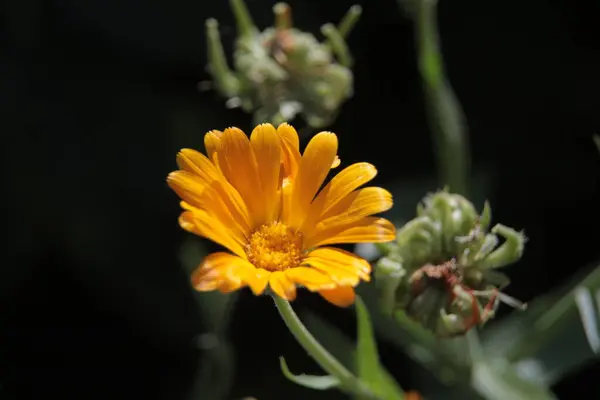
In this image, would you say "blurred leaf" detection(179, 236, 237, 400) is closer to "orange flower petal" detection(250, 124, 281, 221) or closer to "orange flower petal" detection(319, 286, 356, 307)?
"orange flower petal" detection(250, 124, 281, 221)

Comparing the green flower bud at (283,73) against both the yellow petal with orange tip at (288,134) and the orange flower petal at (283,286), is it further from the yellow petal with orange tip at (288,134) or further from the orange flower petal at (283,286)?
the orange flower petal at (283,286)

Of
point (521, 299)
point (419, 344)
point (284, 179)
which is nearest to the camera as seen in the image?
point (284, 179)

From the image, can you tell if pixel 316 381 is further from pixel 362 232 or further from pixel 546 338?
pixel 546 338

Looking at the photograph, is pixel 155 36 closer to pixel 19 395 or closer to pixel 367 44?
pixel 367 44

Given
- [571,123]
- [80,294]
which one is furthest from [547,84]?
[80,294]

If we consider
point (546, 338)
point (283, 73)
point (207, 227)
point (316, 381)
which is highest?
point (283, 73)

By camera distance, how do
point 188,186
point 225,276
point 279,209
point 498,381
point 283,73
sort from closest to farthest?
point 225,276 → point 188,186 → point 279,209 → point 283,73 → point 498,381

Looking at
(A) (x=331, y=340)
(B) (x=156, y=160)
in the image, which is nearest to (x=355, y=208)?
(A) (x=331, y=340)
